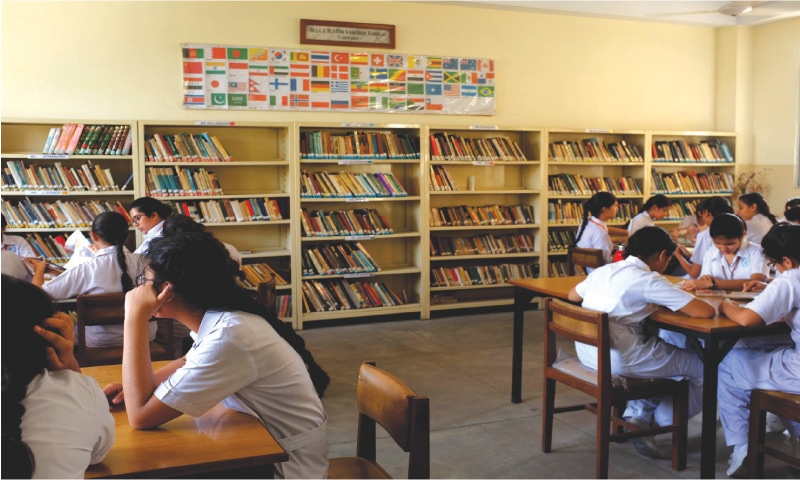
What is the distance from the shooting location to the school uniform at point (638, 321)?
3.40m

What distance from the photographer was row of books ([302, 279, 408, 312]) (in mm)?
7035

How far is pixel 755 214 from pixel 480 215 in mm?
2689

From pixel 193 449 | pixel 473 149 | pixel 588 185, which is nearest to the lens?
pixel 193 449

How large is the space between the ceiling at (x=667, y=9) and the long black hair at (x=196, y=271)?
20.3 ft

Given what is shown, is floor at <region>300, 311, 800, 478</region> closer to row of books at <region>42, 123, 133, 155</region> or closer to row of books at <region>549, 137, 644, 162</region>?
row of books at <region>549, 137, 644, 162</region>

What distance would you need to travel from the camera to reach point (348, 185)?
7172mm

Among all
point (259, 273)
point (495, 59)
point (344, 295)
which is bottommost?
point (344, 295)

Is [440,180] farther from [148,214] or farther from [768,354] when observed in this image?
[768,354]

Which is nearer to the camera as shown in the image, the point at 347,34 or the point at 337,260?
the point at 337,260

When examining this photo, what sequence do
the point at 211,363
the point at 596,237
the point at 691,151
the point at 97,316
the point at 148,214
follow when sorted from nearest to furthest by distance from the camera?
the point at 211,363 → the point at 97,316 → the point at 148,214 → the point at 596,237 → the point at 691,151

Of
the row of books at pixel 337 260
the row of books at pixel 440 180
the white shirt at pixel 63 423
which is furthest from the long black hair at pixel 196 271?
the row of books at pixel 440 180

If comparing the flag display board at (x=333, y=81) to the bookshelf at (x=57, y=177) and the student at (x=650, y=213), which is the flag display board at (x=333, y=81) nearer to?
the bookshelf at (x=57, y=177)

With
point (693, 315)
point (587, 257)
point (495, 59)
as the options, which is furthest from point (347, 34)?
point (693, 315)

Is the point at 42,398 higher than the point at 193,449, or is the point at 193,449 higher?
the point at 42,398
